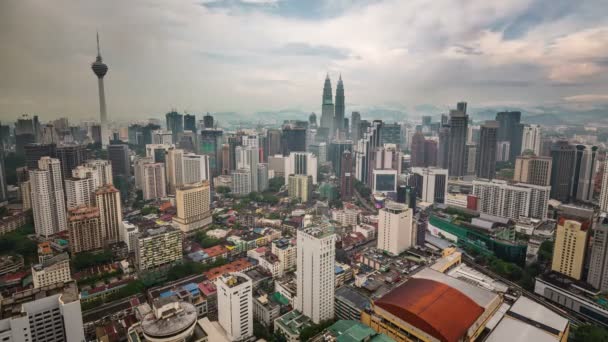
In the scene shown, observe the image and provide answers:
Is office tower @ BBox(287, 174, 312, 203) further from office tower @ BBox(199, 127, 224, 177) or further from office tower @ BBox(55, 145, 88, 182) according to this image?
office tower @ BBox(55, 145, 88, 182)

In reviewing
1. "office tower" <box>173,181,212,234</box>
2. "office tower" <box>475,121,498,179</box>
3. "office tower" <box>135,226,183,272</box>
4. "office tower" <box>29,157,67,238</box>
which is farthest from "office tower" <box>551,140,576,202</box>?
"office tower" <box>29,157,67,238</box>

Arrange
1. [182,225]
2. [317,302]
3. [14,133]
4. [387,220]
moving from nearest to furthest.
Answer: [317,302], [387,220], [182,225], [14,133]

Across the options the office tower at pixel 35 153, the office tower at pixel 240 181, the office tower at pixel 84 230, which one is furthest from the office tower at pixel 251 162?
the office tower at pixel 35 153

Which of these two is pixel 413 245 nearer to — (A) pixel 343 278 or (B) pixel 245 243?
(A) pixel 343 278

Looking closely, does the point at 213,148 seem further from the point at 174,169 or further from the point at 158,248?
the point at 158,248

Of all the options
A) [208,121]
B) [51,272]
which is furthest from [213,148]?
[51,272]

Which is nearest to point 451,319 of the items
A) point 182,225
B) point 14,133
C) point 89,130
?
point 182,225

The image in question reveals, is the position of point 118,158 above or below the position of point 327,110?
below

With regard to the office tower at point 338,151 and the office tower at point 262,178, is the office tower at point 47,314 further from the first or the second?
the office tower at point 338,151
